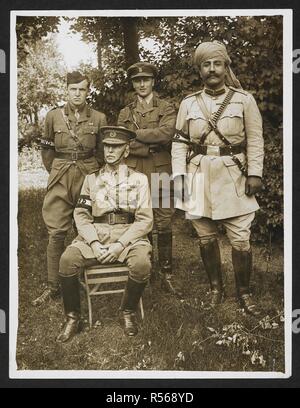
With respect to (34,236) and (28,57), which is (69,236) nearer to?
(34,236)

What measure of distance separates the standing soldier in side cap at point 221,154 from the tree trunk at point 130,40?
1.90ft

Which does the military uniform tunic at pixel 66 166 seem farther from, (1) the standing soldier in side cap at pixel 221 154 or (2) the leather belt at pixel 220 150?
(2) the leather belt at pixel 220 150

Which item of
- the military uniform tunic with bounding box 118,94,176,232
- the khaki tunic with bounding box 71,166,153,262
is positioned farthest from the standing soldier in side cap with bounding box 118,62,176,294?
the khaki tunic with bounding box 71,166,153,262

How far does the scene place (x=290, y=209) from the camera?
513 cm

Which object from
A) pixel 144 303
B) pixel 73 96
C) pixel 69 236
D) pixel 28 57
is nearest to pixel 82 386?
pixel 144 303

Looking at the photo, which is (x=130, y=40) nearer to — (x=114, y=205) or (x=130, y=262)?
(x=114, y=205)

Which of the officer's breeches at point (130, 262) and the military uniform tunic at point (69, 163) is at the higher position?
the military uniform tunic at point (69, 163)

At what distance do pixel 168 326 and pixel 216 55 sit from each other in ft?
8.34

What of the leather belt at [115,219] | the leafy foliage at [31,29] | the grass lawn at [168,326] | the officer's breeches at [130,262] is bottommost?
the grass lawn at [168,326]

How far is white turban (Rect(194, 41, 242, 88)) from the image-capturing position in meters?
5.02

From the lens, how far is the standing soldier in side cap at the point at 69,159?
16.7 ft

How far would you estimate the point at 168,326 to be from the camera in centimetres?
506

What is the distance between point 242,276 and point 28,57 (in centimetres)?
288

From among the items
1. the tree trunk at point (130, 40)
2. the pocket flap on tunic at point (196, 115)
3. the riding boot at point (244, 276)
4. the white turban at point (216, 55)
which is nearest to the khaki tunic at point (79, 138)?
the tree trunk at point (130, 40)
